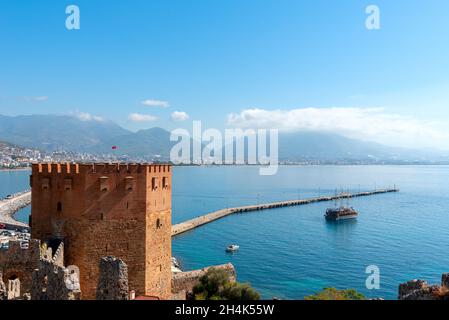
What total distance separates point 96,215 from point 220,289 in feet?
32.2

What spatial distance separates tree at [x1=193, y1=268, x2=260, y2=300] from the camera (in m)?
20.6

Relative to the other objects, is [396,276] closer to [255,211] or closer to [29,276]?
[29,276]

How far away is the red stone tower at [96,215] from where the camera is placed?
48.8ft

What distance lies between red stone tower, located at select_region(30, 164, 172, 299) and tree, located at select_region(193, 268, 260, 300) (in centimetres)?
651

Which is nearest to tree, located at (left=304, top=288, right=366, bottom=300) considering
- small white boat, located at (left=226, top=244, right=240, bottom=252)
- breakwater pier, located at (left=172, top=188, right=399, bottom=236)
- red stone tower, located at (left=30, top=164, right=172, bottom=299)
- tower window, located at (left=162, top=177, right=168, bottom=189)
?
red stone tower, located at (left=30, top=164, right=172, bottom=299)

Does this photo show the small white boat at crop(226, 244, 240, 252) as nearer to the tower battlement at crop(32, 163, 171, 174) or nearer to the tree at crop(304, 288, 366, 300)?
the tree at crop(304, 288, 366, 300)

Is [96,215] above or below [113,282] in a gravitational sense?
above

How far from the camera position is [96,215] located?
14898mm

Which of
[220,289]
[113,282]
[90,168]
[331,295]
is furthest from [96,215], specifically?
[331,295]

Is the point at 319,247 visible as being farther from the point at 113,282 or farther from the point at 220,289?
the point at 113,282

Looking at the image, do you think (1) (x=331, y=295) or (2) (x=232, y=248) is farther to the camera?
(2) (x=232, y=248)

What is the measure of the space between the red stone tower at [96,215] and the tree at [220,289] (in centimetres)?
651

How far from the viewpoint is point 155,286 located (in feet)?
A: 50.9
